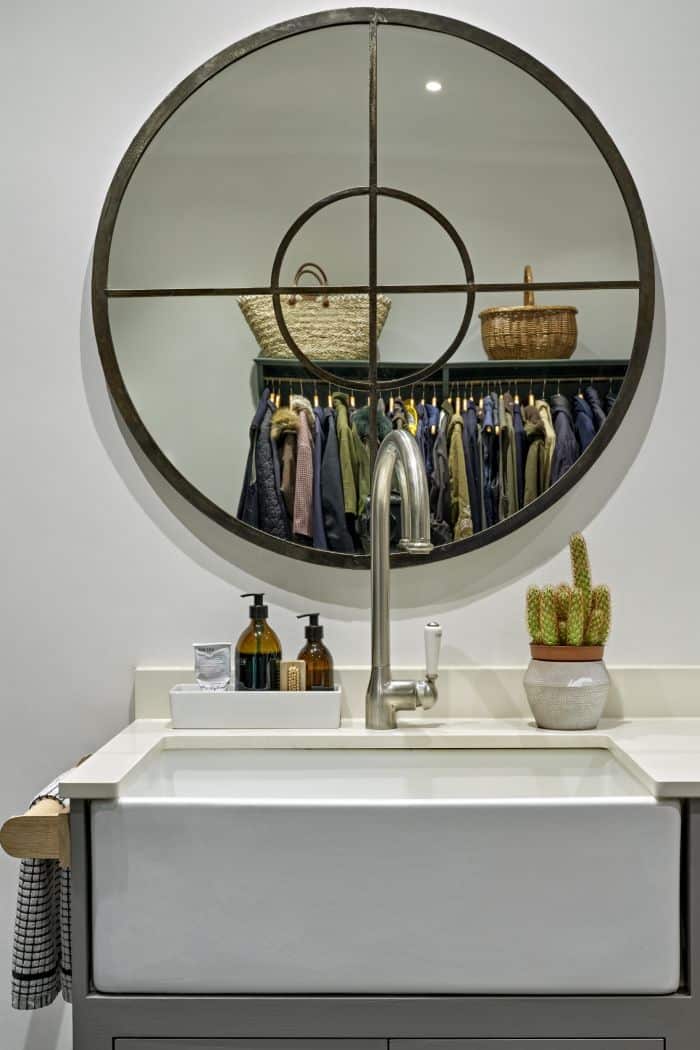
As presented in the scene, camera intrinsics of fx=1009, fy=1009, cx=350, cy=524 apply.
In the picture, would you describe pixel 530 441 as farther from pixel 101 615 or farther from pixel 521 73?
pixel 101 615

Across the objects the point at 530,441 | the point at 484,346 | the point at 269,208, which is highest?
the point at 269,208

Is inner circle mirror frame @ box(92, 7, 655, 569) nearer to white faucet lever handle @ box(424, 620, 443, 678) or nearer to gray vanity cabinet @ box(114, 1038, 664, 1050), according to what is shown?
white faucet lever handle @ box(424, 620, 443, 678)

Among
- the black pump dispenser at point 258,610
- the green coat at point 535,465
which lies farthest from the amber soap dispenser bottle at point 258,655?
the green coat at point 535,465

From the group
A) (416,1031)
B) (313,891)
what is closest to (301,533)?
(313,891)

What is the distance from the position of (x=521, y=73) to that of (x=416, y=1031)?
4.56ft

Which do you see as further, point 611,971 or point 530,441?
point 530,441

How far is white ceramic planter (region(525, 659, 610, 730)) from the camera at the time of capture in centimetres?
145

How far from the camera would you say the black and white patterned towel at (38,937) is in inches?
49.9

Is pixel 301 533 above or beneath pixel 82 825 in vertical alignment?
above

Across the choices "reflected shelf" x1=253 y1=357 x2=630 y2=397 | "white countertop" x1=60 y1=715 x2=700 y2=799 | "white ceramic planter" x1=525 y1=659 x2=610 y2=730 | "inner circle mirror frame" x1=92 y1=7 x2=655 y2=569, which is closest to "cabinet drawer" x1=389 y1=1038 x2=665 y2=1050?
"white countertop" x1=60 y1=715 x2=700 y2=799

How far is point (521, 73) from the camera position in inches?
63.4

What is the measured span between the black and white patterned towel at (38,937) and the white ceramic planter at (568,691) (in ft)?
2.25

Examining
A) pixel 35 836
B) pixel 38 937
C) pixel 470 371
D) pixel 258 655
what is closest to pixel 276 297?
pixel 470 371

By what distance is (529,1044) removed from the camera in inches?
45.2
